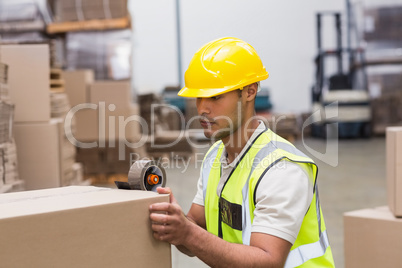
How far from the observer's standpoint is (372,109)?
13.3m

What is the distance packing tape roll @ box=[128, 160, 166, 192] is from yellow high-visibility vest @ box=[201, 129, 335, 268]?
35cm

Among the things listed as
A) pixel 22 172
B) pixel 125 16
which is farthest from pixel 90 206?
pixel 125 16

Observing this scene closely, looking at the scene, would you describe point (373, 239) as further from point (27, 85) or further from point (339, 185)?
point (339, 185)

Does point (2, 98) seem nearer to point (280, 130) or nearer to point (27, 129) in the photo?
point (27, 129)

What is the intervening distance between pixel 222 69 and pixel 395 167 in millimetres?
1238

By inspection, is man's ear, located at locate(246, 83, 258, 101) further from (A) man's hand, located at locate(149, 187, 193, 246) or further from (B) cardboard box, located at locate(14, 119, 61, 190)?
(B) cardboard box, located at locate(14, 119, 61, 190)

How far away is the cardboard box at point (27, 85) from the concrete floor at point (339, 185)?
5.10 ft

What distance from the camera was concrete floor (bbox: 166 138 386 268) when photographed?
172 inches

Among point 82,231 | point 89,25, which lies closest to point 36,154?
point 82,231

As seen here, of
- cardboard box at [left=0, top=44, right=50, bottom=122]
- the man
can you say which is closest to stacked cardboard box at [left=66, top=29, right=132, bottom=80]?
cardboard box at [left=0, top=44, right=50, bottom=122]

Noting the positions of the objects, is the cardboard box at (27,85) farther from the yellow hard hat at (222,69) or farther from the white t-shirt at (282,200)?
the white t-shirt at (282,200)

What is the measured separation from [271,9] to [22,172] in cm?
1182

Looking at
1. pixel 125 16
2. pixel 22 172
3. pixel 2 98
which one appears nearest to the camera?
pixel 2 98

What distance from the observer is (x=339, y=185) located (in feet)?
22.3
